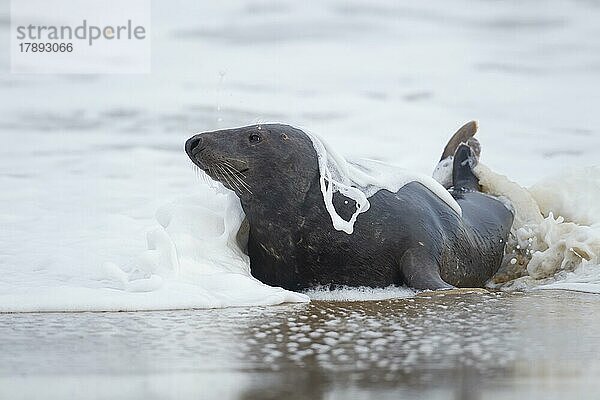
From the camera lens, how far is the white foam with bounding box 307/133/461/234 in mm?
3215

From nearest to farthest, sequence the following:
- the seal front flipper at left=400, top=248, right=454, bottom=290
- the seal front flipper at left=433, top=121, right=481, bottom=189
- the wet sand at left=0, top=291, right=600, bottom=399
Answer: the wet sand at left=0, top=291, right=600, bottom=399 < the seal front flipper at left=400, top=248, right=454, bottom=290 < the seal front flipper at left=433, top=121, right=481, bottom=189

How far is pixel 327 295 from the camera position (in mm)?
3188

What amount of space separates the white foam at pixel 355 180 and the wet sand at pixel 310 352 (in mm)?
492

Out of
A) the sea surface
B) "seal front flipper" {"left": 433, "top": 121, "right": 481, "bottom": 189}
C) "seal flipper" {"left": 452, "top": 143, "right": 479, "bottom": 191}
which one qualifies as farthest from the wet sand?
"seal front flipper" {"left": 433, "top": 121, "right": 481, "bottom": 189}

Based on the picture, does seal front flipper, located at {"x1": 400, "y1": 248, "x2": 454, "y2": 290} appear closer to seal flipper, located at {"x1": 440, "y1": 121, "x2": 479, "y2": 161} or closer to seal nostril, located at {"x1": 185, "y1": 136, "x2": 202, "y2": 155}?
seal nostril, located at {"x1": 185, "y1": 136, "x2": 202, "y2": 155}

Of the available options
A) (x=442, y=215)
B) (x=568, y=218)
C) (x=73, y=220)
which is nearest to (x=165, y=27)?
(x=73, y=220)

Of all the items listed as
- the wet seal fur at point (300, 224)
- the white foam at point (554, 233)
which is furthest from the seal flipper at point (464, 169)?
the wet seal fur at point (300, 224)

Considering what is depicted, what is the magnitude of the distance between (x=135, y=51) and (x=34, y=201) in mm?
3613

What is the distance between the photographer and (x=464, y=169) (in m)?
4.65

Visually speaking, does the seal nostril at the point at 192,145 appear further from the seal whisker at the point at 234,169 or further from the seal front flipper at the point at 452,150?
the seal front flipper at the point at 452,150

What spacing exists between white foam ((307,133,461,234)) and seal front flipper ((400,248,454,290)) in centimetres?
22

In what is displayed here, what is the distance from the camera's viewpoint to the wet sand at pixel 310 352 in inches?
64.3

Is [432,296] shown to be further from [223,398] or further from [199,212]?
[223,398]

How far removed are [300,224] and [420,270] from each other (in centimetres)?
41
